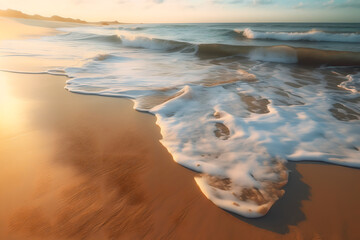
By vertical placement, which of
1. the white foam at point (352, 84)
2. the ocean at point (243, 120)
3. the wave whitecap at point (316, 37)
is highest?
the wave whitecap at point (316, 37)

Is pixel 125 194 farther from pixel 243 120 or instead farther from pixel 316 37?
pixel 316 37

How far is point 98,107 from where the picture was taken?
3.18 m

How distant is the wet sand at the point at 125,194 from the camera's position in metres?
1.31

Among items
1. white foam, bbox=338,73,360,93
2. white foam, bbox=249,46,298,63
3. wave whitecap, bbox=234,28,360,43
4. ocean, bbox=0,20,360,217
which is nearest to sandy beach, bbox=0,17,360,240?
ocean, bbox=0,20,360,217

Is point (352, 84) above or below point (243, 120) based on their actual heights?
below

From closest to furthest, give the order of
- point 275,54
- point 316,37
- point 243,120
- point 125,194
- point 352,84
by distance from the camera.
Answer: point 125,194, point 243,120, point 352,84, point 275,54, point 316,37

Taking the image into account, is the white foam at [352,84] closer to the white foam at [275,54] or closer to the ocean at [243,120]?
the ocean at [243,120]

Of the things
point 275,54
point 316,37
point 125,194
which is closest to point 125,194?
point 125,194

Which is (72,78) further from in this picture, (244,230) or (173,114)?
(244,230)

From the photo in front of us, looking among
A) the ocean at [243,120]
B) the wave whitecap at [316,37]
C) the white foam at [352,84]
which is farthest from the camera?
the wave whitecap at [316,37]

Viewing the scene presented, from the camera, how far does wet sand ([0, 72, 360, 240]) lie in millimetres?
1311

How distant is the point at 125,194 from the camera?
158 cm

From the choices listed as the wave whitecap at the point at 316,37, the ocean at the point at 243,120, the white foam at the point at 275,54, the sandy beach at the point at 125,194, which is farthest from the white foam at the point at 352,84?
the wave whitecap at the point at 316,37

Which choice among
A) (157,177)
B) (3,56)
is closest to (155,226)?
(157,177)
